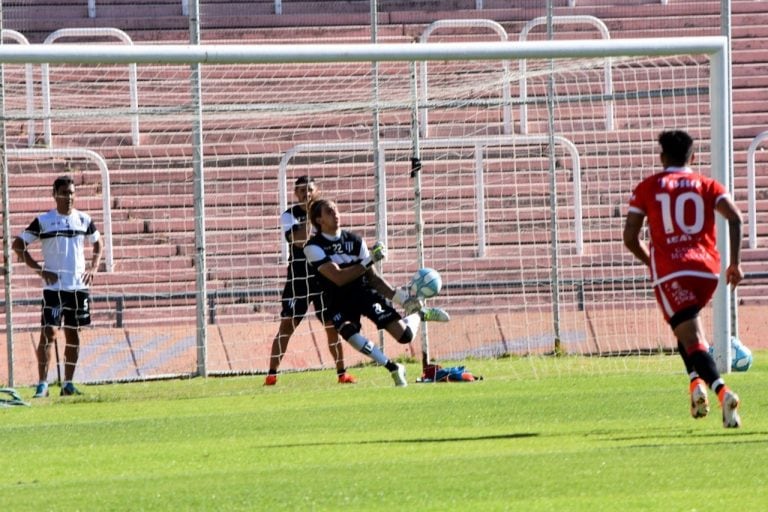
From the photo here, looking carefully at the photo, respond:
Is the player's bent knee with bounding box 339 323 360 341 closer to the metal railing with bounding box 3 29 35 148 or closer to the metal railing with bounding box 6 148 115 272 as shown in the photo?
the metal railing with bounding box 3 29 35 148

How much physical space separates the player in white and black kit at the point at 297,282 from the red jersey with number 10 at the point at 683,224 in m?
5.52

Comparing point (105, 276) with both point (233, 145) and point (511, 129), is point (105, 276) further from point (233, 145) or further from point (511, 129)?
point (511, 129)

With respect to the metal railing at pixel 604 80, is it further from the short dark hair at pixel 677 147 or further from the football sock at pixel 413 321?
the short dark hair at pixel 677 147

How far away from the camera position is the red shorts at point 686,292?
32.5 feet

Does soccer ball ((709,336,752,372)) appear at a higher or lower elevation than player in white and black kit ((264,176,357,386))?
Answer: lower

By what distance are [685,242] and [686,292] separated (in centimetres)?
31

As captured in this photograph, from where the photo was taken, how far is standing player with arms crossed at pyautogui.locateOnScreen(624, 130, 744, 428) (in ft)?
32.5

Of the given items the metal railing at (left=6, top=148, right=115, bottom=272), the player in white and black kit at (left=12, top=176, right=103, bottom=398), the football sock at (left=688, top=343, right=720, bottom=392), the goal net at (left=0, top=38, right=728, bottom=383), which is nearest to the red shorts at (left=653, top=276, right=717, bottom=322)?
the football sock at (left=688, top=343, right=720, bottom=392)

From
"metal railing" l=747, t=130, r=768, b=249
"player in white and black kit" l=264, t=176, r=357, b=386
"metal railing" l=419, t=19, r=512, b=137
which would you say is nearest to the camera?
"player in white and black kit" l=264, t=176, r=357, b=386

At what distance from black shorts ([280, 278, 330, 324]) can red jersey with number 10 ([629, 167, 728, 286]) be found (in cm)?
555

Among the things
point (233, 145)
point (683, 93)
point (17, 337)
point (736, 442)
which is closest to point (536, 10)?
point (233, 145)

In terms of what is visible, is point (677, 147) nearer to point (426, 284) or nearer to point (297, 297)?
point (426, 284)

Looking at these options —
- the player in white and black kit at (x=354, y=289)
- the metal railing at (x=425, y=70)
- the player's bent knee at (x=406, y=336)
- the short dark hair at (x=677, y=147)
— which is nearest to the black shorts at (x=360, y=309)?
the player in white and black kit at (x=354, y=289)

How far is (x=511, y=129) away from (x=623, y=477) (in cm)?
1097
